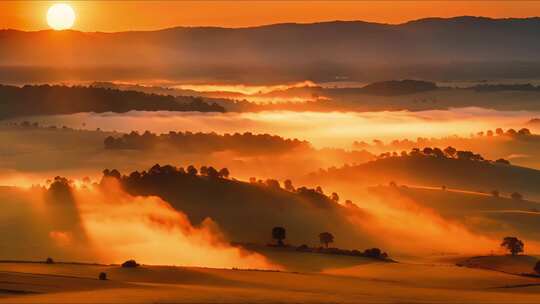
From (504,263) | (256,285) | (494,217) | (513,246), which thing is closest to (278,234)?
(513,246)

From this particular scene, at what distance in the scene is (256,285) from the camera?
75.9 m

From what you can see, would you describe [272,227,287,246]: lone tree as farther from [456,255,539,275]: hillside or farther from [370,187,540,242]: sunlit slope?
[370,187,540,242]: sunlit slope

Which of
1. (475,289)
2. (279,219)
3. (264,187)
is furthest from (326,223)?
(475,289)

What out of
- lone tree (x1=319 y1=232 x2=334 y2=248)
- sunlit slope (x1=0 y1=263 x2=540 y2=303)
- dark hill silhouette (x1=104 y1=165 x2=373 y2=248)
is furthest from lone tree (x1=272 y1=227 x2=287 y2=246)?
sunlit slope (x1=0 y1=263 x2=540 y2=303)

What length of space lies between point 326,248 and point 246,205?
39.6 m

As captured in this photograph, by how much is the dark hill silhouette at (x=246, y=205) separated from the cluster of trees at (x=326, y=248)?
9.02 ft

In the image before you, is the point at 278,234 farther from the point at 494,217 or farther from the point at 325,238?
the point at 494,217

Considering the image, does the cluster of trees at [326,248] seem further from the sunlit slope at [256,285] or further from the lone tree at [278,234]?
the sunlit slope at [256,285]

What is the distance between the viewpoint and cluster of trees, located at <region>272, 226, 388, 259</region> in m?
117

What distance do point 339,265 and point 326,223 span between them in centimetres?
5440

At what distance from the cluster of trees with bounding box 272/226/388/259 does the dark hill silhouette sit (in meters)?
2.75

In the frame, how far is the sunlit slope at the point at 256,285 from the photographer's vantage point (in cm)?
6059

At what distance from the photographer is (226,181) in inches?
6969

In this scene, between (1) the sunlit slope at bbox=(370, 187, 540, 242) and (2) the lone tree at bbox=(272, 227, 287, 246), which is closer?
(2) the lone tree at bbox=(272, 227, 287, 246)
